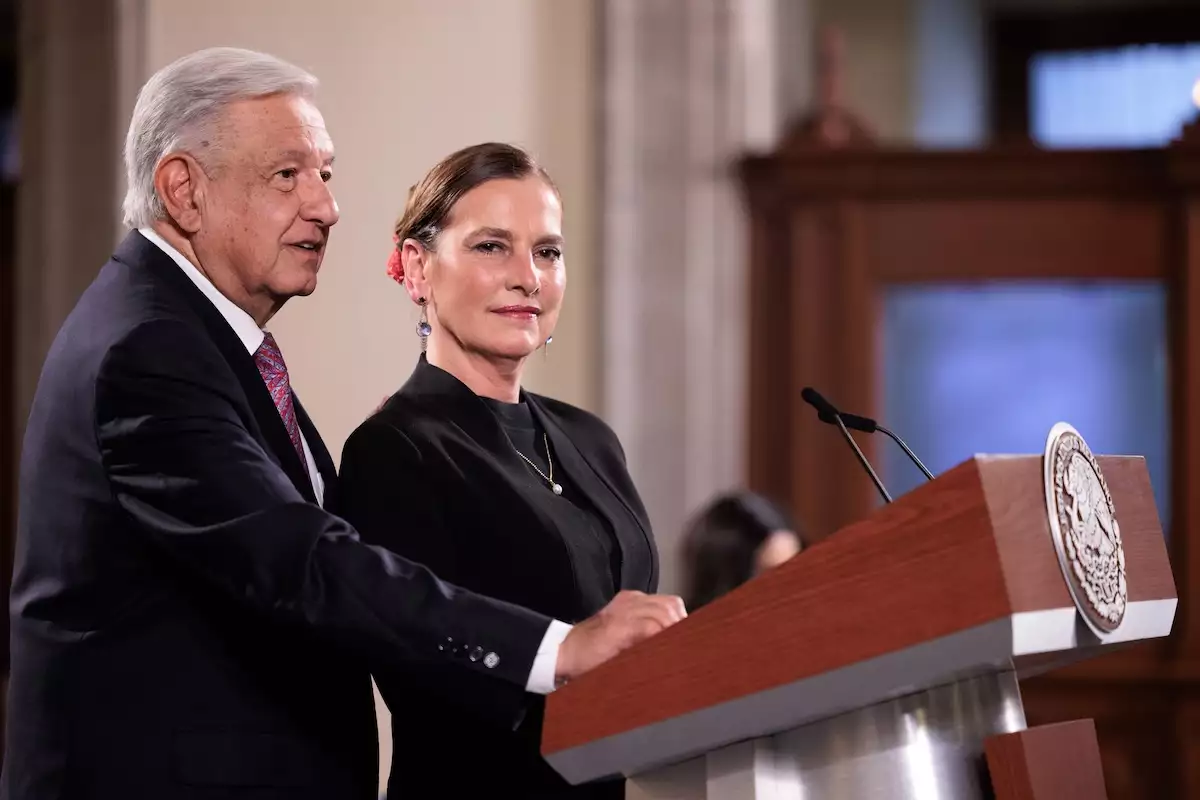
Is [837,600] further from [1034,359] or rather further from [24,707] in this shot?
[1034,359]

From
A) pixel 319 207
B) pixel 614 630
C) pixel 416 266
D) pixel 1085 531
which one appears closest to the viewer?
pixel 1085 531

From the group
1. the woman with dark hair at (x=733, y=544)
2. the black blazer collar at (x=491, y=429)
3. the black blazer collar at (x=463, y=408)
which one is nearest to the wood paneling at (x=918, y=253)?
the woman with dark hair at (x=733, y=544)

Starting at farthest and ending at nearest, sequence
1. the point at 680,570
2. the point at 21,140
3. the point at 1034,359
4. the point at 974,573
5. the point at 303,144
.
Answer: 1. the point at 1034,359
2. the point at 680,570
3. the point at 21,140
4. the point at 303,144
5. the point at 974,573

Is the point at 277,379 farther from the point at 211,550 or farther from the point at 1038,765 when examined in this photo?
the point at 1038,765

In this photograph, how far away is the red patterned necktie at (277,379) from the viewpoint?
228 centimetres

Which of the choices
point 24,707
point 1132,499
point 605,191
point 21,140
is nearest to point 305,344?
point 21,140

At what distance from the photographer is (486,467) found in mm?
2242

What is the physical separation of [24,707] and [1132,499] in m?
1.38

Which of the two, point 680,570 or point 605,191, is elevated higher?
point 605,191

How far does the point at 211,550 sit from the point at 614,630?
49 centimetres

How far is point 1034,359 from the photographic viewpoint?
20.7ft

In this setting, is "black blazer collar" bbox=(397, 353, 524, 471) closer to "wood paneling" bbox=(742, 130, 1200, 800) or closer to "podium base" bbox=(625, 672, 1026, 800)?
"podium base" bbox=(625, 672, 1026, 800)

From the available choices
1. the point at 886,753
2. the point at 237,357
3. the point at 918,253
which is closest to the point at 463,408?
the point at 237,357

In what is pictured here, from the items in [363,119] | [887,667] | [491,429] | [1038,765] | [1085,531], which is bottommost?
[1038,765]
